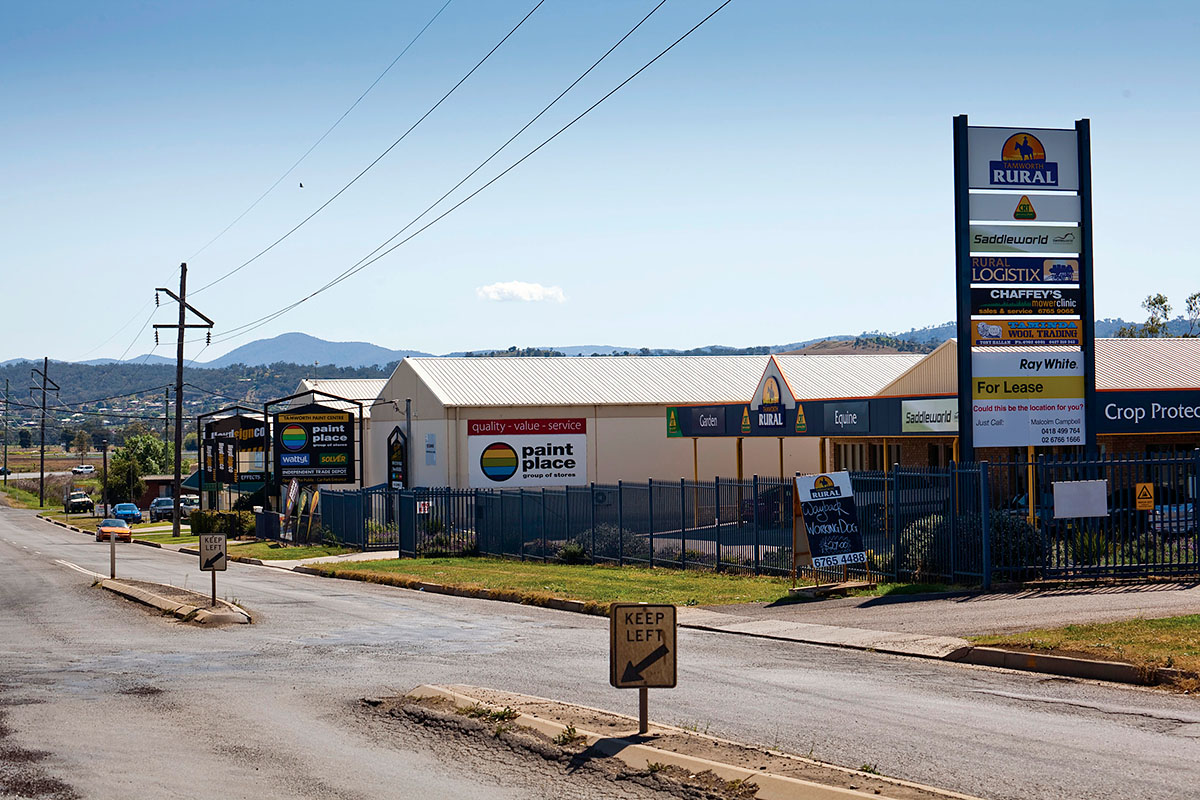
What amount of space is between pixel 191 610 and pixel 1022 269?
1593 centimetres

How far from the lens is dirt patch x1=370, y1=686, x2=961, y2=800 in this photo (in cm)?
792

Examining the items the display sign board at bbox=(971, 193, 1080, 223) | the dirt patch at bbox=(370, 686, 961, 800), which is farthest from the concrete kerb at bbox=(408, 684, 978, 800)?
the display sign board at bbox=(971, 193, 1080, 223)

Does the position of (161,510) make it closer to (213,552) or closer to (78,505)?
(78,505)

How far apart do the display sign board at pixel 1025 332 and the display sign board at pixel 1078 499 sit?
3.33 metres

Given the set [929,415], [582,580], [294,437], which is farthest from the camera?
[294,437]

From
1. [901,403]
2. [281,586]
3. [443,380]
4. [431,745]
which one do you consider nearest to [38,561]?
[281,586]

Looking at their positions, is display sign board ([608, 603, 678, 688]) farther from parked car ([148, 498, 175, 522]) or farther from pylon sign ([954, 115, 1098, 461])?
parked car ([148, 498, 175, 522])

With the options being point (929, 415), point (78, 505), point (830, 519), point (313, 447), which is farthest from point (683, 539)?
point (78, 505)

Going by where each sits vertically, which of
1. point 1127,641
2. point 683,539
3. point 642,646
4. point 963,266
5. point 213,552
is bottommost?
point 1127,641

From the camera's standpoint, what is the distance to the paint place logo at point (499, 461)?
5238 cm

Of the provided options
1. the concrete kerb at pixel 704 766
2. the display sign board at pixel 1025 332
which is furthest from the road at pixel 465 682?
the display sign board at pixel 1025 332

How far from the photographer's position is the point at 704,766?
8375mm

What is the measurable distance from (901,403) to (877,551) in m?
12.5

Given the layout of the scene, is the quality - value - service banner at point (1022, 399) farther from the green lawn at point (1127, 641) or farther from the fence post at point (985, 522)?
the green lawn at point (1127, 641)
